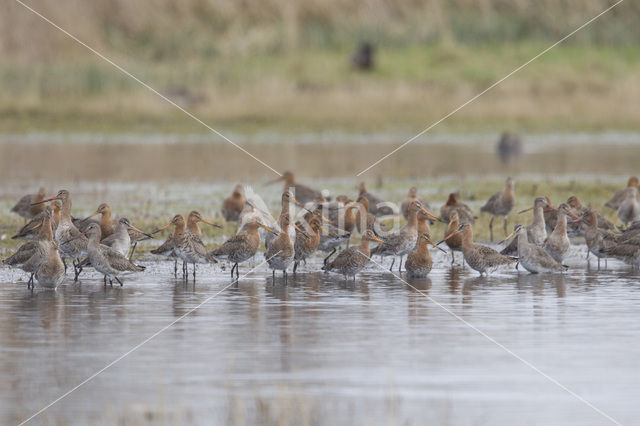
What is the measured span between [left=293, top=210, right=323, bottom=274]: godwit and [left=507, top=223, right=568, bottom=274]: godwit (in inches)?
94.9

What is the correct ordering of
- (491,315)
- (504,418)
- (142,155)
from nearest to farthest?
(504,418)
(491,315)
(142,155)

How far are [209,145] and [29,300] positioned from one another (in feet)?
90.8

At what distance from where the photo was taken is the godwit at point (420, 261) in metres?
15.3

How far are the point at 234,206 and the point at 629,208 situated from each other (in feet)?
19.0

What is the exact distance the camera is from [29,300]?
1383cm

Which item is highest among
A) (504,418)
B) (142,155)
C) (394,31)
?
(394,31)

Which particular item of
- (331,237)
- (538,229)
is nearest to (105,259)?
(331,237)

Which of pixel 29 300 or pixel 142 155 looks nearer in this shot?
pixel 29 300

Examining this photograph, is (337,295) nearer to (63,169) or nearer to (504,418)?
(504,418)

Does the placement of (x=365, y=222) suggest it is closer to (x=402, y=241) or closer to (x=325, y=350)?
(x=402, y=241)

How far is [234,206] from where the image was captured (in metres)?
20.0

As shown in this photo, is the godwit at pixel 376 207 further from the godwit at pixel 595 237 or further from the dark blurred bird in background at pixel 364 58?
the dark blurred bird in background at pixel 364 58

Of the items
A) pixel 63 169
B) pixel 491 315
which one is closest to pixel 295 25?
pixel 63 169

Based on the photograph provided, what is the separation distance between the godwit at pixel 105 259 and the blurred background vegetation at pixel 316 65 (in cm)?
2794
